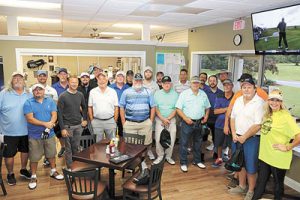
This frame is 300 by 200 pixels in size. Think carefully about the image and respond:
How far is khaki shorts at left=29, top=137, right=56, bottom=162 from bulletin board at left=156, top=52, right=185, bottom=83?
3.78 metres

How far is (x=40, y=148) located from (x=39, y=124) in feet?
1.29

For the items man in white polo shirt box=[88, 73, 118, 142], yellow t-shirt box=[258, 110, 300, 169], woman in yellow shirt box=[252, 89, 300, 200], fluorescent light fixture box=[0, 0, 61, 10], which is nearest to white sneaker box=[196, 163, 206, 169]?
woman in yellow shirt box=[252, 89, 300, 200]

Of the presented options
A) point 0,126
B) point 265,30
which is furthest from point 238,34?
point 0,126

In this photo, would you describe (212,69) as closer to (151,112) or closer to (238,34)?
(238,34)

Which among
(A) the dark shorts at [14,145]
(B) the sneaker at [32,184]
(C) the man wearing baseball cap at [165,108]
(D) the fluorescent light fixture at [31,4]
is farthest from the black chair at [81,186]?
(D) the fluorescent light fixture at [31,4]

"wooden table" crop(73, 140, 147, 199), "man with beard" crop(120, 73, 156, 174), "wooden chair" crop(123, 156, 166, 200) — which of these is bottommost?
"wooden chair" crop(123, 156, 166, 200)

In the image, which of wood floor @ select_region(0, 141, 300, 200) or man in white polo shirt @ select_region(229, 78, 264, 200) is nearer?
man in white polo shirt @ select_region(229, 78, 264, 200)

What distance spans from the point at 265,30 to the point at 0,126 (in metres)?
4.36

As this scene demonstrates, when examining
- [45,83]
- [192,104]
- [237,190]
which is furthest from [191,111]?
[45,83]

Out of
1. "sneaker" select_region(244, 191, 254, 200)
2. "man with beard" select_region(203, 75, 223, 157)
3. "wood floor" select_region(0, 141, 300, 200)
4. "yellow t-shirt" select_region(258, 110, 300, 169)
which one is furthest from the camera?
"man with beard" select_region(203, 75, 223, 157)

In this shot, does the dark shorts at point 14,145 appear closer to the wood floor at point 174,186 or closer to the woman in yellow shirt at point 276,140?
the wood floor at point 174,186

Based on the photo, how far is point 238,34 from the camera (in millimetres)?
5059

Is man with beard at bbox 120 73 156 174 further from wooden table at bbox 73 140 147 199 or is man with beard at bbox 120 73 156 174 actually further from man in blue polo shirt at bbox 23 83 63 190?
man in blue polo shirt at bbox 23 83 63 190

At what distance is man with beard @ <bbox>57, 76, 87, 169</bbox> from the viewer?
147 inches
